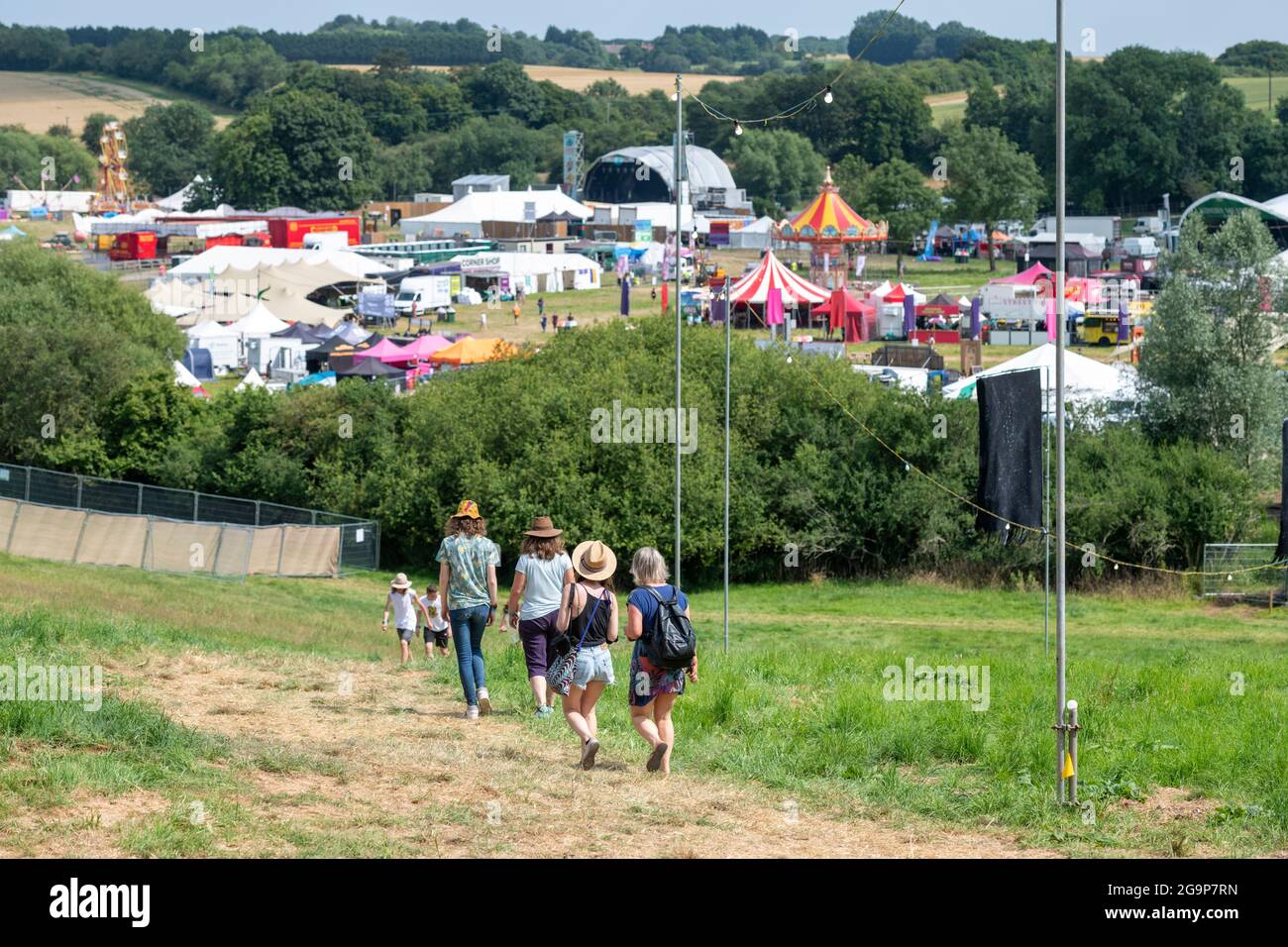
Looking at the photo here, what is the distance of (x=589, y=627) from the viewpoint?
9477 millimetres

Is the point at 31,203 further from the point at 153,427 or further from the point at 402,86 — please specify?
the point at 153,427

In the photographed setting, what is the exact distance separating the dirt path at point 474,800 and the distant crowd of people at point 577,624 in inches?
10.9

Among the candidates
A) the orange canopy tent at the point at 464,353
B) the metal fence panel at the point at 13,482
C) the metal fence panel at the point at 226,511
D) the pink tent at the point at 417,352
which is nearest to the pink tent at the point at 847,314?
the orange canopy tent at the point at 464,353

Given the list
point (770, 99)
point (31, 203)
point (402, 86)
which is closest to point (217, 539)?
point (770, 99)

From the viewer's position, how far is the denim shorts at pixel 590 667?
9.37 m

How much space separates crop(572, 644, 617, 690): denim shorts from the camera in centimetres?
937

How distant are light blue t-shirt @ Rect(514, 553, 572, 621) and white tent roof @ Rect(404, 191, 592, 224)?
96.8m

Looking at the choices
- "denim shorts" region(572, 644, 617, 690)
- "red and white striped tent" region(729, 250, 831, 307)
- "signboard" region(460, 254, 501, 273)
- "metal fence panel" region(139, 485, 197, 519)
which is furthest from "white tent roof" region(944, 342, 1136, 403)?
"signboard" region(460, 254, 501, 273)

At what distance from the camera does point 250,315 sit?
188ft

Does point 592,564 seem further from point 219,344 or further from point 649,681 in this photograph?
point 219,344

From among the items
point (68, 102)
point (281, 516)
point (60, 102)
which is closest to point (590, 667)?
point (281, 516)

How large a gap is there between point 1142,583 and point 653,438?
10.0 m

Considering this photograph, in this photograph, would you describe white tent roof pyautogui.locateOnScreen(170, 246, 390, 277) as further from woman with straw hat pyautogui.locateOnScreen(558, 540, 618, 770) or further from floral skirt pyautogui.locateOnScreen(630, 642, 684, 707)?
floral skirt pyautogui.locateOnScreen(630, 642, 684, 707)
